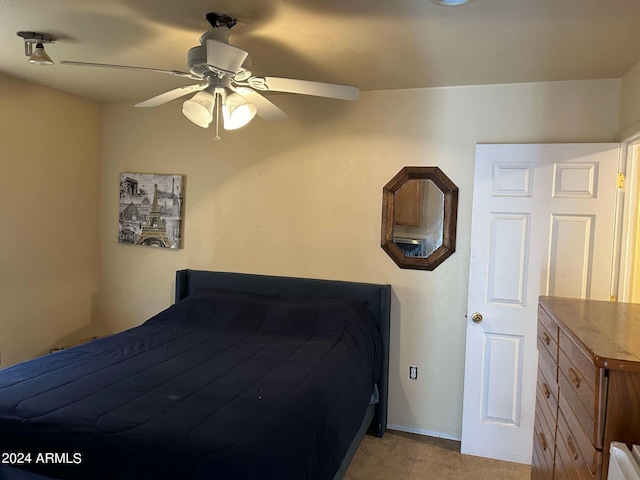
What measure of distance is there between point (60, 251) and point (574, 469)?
12.7 ft

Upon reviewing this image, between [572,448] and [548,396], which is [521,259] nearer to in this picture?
[548,396]

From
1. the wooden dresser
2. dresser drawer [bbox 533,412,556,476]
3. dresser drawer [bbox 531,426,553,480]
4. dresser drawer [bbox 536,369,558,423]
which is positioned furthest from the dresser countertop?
dresser drawer [bbox 531,426,553,480]

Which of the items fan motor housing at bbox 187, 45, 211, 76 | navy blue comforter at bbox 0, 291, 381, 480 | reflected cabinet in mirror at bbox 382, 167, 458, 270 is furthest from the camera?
reflected cabinet in mirror at bbox 382, 167, 458, 270

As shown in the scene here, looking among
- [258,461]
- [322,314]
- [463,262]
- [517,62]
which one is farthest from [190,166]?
[258,461]

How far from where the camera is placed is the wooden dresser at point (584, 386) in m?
1.26

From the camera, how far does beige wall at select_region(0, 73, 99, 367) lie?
3.41 meters

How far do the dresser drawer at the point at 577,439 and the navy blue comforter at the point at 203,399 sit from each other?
0.95 m

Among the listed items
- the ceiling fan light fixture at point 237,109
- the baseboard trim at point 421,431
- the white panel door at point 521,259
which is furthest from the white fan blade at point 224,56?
the baseboard trim at point 421,431

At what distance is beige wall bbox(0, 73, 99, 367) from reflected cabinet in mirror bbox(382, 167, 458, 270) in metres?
2.66

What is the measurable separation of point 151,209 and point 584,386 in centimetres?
351

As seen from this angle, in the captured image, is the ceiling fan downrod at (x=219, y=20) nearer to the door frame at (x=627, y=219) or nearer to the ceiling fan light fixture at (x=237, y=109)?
the ceiling fan light fixture at (x=237, y=109)

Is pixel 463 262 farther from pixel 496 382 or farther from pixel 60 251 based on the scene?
pixel 60 251

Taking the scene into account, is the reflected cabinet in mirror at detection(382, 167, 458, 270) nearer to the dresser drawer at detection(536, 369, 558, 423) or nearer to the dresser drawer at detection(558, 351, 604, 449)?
the dresser drawer at detection(536, 369, 558, 423)

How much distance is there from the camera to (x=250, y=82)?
2256 mm
